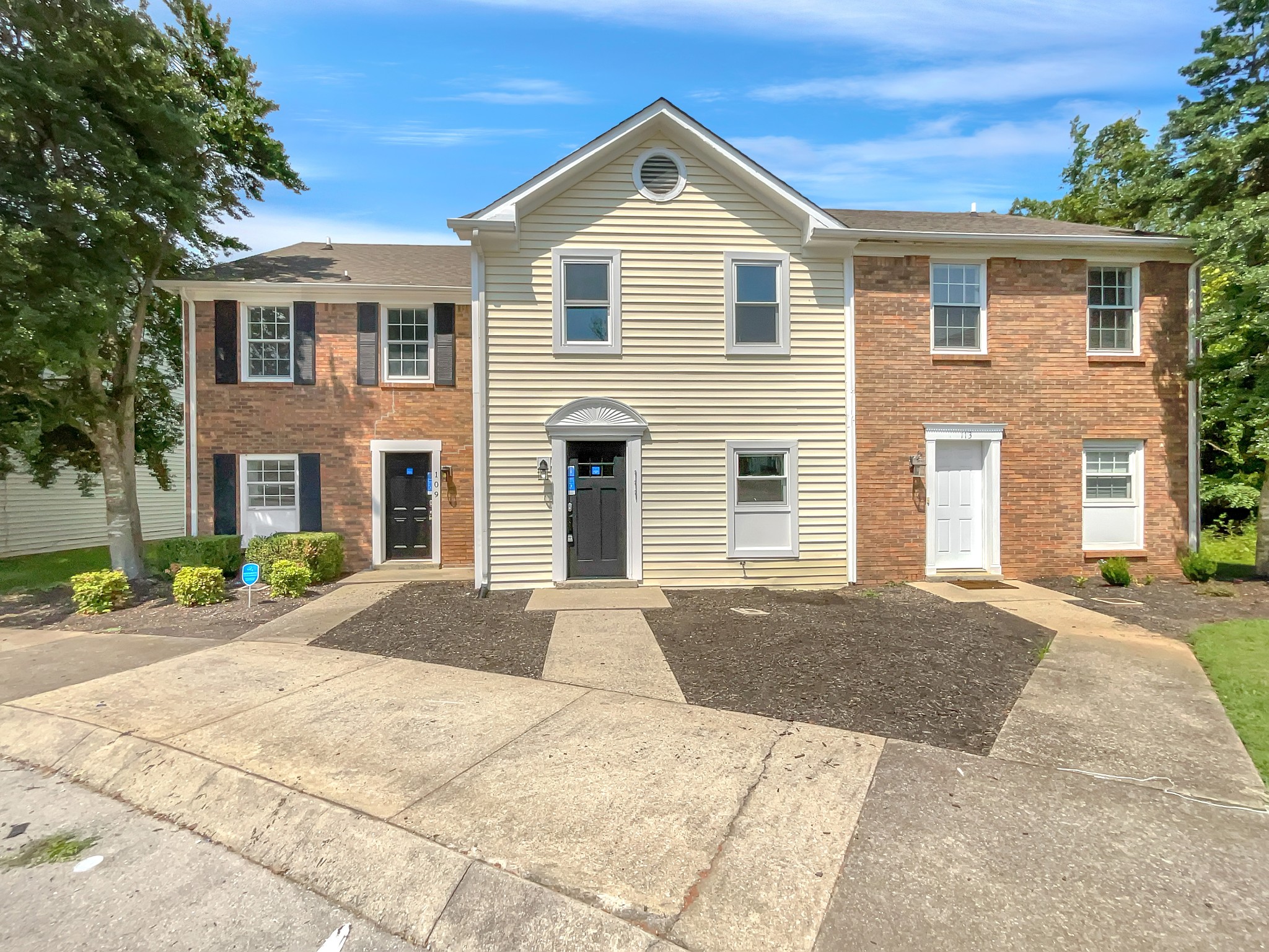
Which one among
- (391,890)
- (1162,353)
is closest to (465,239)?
(391,890)

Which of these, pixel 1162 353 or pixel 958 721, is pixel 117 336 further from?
pixel 1162 353

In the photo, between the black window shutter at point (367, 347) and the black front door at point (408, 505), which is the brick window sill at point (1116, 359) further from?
the black window shutter at point (367, 347)

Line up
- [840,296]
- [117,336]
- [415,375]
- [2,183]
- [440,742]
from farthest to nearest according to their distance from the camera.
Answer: [415,375] → [117,336] → [840,296] → [2,183] → [440,742]

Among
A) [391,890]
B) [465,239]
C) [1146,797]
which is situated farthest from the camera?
[465,239]

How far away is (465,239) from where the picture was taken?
972 cm

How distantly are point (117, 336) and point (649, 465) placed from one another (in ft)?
33.2

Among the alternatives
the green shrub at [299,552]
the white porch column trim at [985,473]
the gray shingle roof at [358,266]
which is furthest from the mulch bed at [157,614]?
the white porch column trim at [985,473]

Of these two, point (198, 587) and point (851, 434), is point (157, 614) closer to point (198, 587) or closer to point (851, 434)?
point (198, 587)

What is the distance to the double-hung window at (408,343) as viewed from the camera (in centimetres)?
1254

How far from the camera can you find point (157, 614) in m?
8.85

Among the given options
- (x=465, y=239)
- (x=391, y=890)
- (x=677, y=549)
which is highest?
(x=465, y=239)

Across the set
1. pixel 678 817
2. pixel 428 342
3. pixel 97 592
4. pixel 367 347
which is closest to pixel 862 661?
pixel 678 817

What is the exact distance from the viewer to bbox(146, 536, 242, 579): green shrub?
1105cm

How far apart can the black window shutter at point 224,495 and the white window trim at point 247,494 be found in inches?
3.2
